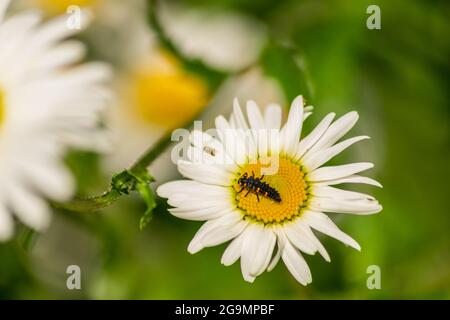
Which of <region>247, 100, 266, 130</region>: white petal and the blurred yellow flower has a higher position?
the blurred yellow flower

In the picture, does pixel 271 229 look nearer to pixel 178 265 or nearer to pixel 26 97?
pixel 26 97

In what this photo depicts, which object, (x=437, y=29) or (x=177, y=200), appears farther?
(x=437, y=29)

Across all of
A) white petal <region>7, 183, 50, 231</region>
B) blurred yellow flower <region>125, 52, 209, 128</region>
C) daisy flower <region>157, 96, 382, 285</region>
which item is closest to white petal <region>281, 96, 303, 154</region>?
daisy flower <region>157, 96, 382, 285</region>

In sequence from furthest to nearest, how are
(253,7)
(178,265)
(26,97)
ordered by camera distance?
(253,7)
(178,265)
(26,97)

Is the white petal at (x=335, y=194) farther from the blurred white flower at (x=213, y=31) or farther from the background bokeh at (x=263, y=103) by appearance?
the blurred white flower at (x=213, y=31)

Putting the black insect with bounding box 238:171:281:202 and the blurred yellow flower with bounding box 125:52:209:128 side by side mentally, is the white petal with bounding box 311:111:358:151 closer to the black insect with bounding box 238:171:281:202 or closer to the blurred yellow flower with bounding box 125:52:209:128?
the black insect with bounding box 238:171:281:202

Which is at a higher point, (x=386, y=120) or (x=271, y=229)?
(x=386, y=120)

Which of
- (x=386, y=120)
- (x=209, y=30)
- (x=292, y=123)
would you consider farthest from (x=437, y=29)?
(x=292, y=123)
